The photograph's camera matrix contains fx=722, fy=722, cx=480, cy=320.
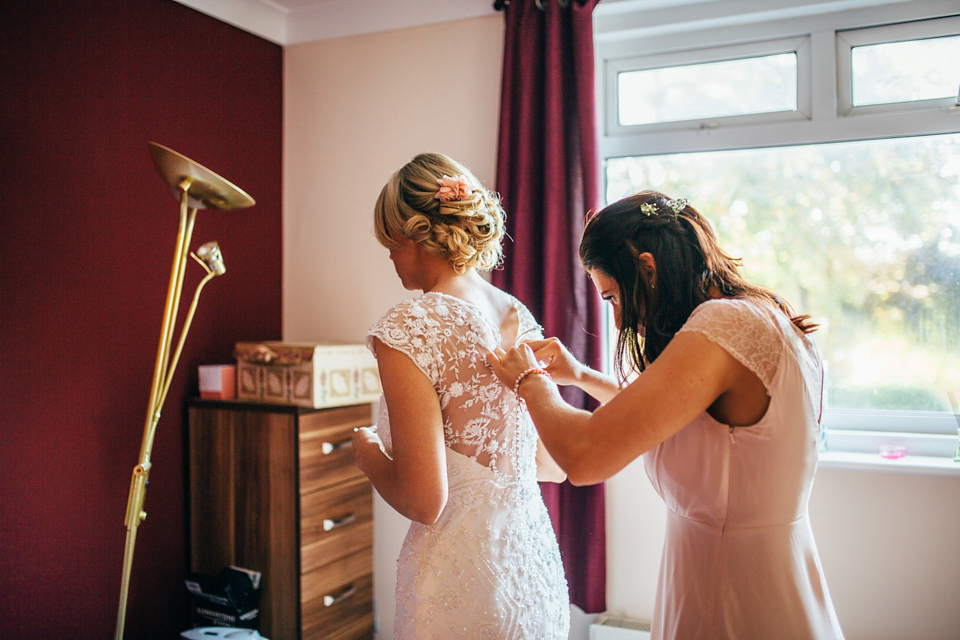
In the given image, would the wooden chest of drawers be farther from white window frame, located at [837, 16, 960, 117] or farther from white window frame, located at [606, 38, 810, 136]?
white window frame, located at [837, 16, 960, 117]

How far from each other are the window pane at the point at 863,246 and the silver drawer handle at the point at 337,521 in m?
1.73

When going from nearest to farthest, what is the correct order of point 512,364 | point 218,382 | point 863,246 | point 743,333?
point 743,333 < point 512,364 < point 863,246 < point 218,382

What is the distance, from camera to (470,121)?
2.86m

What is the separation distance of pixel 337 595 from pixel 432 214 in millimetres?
1797

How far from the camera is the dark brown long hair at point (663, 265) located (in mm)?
1239

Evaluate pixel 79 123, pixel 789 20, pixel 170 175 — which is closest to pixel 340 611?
pixel 170 175

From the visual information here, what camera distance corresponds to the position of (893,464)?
2205mm

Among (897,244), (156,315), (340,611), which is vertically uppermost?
(897,244)

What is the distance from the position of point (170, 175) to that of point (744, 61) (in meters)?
1.99

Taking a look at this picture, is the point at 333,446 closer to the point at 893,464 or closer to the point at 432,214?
the point at 432,214

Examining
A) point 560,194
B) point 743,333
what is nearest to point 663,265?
point 743,333

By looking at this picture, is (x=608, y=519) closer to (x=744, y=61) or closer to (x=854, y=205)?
(x=854, y=205)

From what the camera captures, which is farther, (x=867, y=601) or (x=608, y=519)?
(x=608, y=519)

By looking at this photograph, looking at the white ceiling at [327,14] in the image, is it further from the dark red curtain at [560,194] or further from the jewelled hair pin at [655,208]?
the jewelled hair pin at [655,208]
